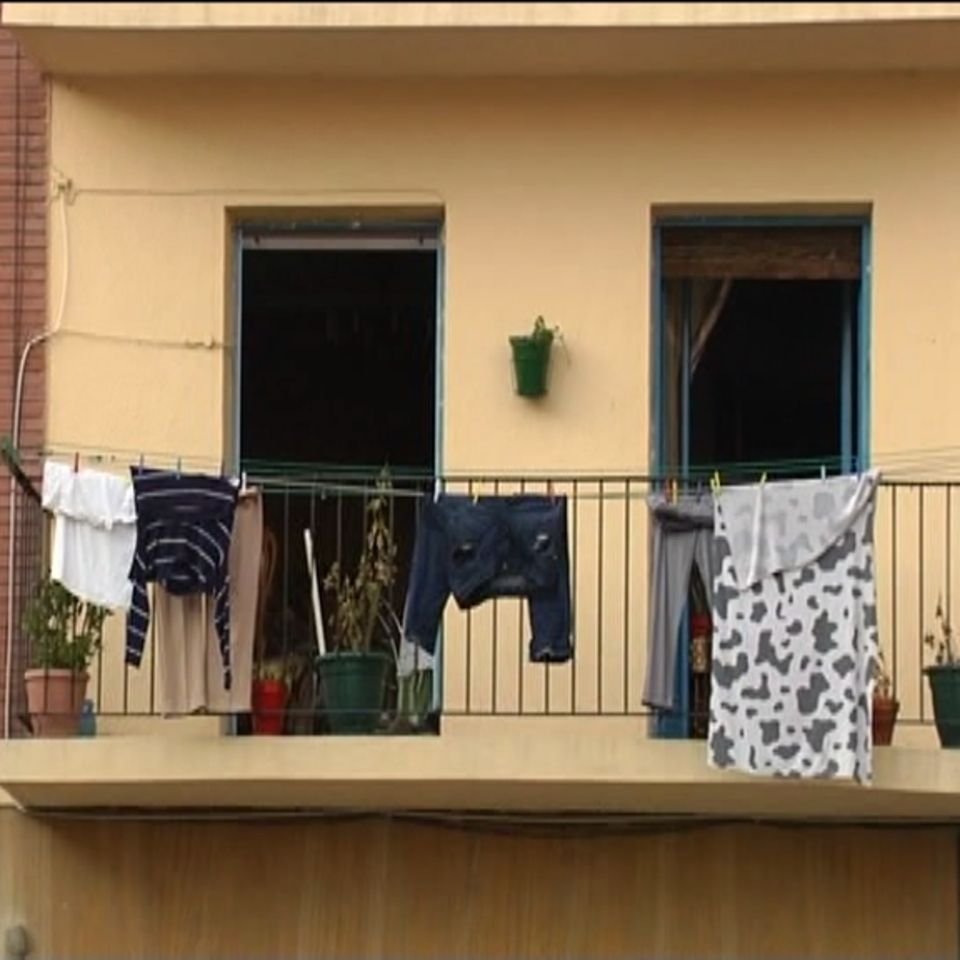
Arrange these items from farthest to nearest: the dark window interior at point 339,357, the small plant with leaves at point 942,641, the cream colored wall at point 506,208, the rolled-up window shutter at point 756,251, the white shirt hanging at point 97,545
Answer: the dark window interior at point 339,357 < the rolled-up window shutter at point 756,251 < the cream colored wall at point 506,208 < the small plant with leaves at point 942,641 < the white shirt hanging at point 97,545

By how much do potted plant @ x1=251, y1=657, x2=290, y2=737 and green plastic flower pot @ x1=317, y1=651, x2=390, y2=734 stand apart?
0.35 metres

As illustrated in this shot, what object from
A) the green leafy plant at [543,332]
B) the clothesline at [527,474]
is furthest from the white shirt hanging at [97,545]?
the green leafy plant at [543,332]

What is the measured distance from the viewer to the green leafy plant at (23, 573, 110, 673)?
19297 mm

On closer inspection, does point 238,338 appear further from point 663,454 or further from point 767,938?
point 767,938

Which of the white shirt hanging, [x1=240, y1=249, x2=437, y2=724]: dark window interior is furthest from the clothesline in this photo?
the white shirt hanging

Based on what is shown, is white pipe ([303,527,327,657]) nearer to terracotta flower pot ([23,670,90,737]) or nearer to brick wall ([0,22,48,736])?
terracotta flower pot ([23,670,90,737])

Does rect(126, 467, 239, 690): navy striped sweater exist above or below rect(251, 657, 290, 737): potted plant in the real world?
above

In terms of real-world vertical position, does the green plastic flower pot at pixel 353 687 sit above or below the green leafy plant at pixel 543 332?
below

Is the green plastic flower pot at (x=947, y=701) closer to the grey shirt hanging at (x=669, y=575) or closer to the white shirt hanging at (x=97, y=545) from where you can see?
the grey shirt hanging at (x=669, y=575)

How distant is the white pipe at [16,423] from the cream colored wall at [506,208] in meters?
0.05

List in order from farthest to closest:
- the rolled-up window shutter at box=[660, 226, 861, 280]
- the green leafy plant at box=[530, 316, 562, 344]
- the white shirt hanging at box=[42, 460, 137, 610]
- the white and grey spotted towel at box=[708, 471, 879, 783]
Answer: the rolled-up window shutter at box=[660, 226, 861, 280] → the green leafy plant at box=[530, 316, 562, 344] → the white shirt hanging at box=[42, 460, 137, 610] → the white and grey spotted towel at box=[708, 471, 879, 783]

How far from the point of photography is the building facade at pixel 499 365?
19719 millimetres

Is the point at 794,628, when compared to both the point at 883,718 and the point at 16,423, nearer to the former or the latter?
the point at 883,718

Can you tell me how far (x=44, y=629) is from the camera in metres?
19.4
